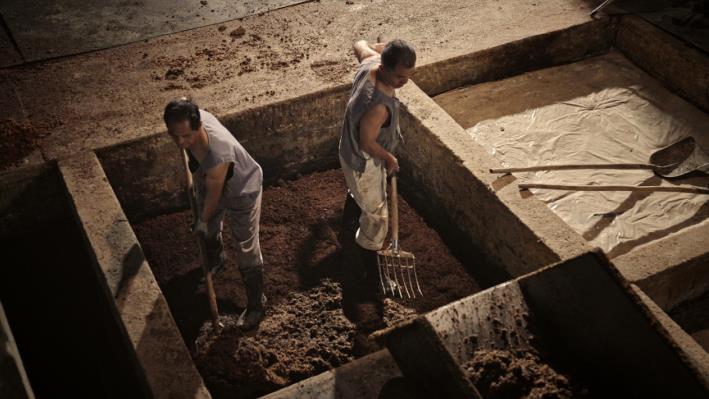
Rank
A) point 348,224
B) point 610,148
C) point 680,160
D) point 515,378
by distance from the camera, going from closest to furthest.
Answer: point 515,378, point 348,224, point 680,160, point 610,148

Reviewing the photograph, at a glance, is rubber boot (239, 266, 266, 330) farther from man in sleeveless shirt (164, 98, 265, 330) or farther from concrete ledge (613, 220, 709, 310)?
concrete ledge (613, 220, 709, 310)

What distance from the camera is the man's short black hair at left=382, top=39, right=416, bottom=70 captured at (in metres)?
3.73

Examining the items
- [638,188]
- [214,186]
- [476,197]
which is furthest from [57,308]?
[638,188]

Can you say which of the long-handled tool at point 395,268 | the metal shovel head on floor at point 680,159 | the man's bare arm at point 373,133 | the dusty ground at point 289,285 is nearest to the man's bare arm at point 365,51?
the man's bare arm at point 373,133

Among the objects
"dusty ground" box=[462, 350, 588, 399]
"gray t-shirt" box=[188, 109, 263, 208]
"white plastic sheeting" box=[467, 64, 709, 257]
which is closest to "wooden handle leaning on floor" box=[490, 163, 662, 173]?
"white plastic sheeting" box=[467, 64, 709, 257]

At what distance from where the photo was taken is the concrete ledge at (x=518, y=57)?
20.2ft

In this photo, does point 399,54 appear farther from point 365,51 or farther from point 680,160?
point 680,160

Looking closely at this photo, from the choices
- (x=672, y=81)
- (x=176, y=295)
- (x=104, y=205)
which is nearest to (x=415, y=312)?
(x=176, y=295)

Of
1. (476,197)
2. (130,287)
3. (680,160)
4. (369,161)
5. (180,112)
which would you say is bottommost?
(680,160)

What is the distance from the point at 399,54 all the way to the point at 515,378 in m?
2.07

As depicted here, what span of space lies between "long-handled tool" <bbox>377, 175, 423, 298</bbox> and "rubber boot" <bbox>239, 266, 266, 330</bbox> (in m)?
0.97

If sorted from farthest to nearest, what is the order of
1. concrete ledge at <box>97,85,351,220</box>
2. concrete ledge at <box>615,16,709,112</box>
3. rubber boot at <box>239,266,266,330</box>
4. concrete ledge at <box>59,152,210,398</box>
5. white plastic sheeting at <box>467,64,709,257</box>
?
concrete ledge at <box>615,16,709,112</box> < concrete ledge at <box>97,85,351,220</box> < white plastic sheeting at <box>467,64,709,257</box> < rubber boot at <box>239,266,266,330</box> < concrete ledge at <box>59,152,210,398</box>

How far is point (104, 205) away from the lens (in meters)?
4.40

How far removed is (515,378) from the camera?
3.28 m
